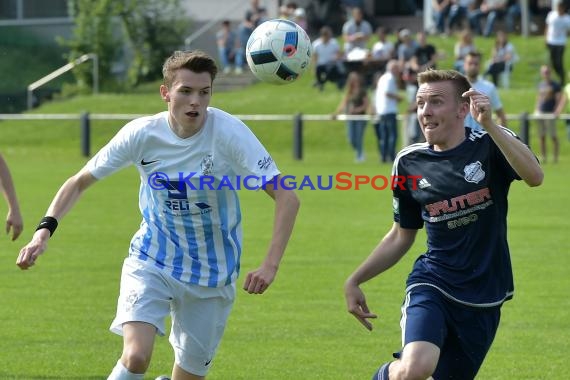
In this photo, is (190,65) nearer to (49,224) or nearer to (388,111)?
(49,224)

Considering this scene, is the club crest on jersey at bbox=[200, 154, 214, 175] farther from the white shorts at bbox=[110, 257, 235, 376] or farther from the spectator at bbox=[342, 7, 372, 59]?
the spectator at bbox=[342, 7, 372, 59]

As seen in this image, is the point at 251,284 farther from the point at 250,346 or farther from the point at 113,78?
the point at 113,78

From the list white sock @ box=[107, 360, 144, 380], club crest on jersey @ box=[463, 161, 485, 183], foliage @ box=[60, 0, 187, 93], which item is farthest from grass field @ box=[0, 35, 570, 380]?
foliage @ box=[60, 0, 187, 93]

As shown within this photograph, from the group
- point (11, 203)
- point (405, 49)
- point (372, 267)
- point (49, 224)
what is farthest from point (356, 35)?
point (49, 224)

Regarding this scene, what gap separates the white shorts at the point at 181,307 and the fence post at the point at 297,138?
71.5ft

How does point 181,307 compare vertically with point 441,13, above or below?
above

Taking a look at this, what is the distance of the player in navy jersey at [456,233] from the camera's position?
6102 millimetres

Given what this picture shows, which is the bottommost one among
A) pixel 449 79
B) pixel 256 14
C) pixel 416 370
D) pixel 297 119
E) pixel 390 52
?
pixel 297 119

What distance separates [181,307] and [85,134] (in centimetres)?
2378

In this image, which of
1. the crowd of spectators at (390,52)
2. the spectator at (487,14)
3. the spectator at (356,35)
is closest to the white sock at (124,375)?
the crowd of spectators at (390,52)

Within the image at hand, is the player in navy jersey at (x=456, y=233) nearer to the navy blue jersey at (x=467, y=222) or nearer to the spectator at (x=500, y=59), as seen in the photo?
the navy blue jersey at (x=467, y=222)

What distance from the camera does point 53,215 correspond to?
6477 mm

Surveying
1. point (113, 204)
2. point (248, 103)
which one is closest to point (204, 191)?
point (113, 204)

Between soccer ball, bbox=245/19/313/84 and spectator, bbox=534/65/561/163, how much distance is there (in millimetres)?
17921
